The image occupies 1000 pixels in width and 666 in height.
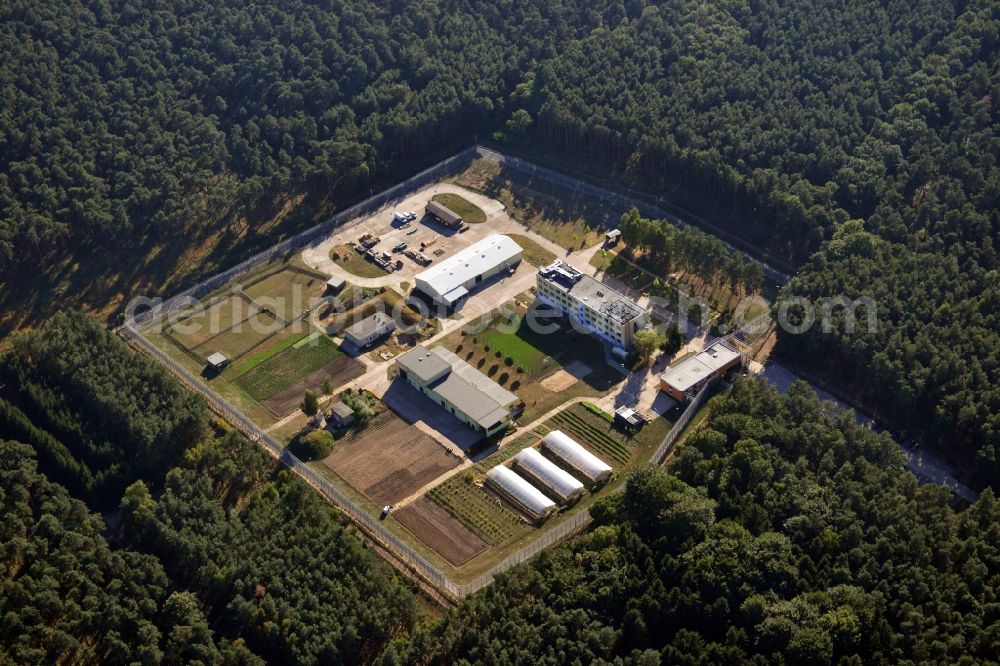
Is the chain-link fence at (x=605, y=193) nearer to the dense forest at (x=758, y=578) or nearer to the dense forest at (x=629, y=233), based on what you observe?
the dense forest at (x=629, y=233)

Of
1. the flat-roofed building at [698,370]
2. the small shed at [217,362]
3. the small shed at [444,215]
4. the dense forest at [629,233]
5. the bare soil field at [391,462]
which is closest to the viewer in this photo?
the dense forest at [629,233]

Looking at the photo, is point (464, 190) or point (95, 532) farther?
point (464, 190)

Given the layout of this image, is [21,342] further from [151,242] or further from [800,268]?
[800,268]

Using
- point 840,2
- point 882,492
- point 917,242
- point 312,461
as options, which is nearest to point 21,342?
point 312,461

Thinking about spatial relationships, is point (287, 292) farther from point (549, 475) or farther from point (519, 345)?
point (549, 475)

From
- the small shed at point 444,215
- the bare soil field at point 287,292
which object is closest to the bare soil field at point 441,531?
the bare soil field at point 287,292

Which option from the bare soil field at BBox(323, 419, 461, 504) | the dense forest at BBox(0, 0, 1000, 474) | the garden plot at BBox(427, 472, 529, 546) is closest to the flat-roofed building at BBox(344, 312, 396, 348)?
the bare soil field at BBox(323, 419, 461, 504)

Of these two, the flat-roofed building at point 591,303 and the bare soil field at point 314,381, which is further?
the flat-roofed building at point 591,303
